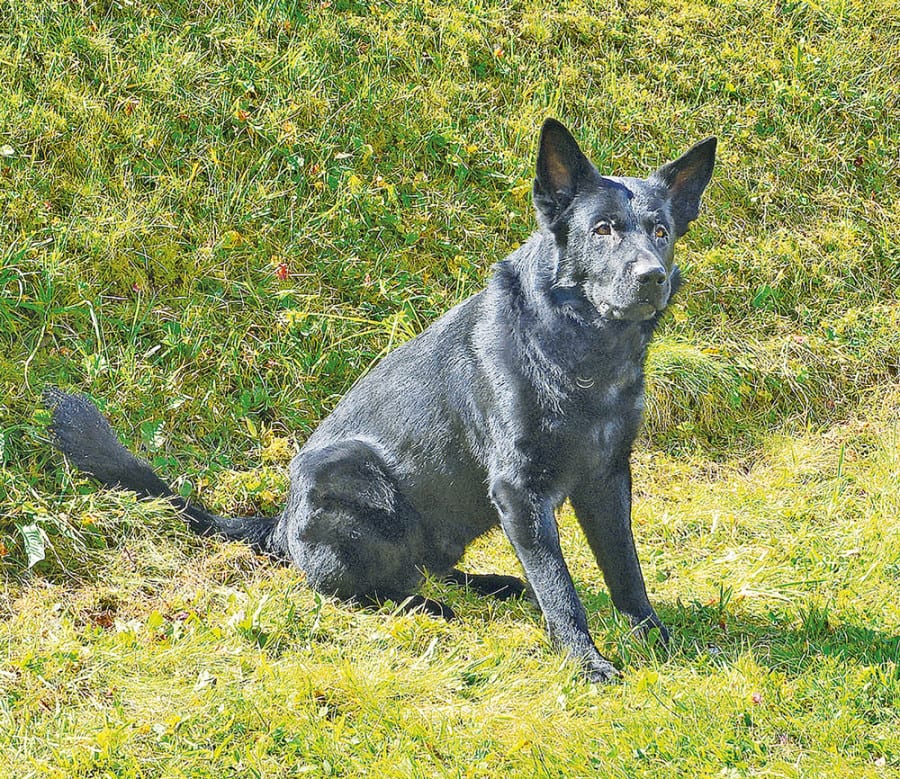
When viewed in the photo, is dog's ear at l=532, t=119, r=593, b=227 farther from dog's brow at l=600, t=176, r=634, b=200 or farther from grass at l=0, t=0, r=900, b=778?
grass at l=0, t=0, r=900, b=778

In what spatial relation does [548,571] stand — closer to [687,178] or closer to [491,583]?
[491,583]

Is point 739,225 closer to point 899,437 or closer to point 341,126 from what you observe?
point 899,437

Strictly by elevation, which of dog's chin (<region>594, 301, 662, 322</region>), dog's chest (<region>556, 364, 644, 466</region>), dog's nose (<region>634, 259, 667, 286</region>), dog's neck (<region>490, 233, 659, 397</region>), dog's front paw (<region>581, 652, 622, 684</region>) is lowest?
dog's front paw (<region>581, 652, 622, 684</region>)

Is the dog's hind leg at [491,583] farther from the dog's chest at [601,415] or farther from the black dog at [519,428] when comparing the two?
the dog's chest at [601,415]

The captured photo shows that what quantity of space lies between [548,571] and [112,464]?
1807mm

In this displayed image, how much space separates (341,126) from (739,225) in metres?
2.47

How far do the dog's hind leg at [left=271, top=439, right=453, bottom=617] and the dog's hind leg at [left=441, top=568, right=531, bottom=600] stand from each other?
0.82 ft

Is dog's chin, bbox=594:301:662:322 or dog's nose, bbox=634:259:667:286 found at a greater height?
dog's nose, bbox=634:259:667:286

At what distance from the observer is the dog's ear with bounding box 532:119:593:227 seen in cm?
346

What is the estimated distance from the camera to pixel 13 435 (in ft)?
14.4

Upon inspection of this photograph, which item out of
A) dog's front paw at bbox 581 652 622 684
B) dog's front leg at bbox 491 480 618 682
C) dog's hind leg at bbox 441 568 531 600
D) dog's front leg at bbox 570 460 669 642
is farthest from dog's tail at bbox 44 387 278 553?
dog's front paw at bbox 581 652 622 684

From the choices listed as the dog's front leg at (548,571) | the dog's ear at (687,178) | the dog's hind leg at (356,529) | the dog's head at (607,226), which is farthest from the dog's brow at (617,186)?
the dog's hind leg at (356,529)

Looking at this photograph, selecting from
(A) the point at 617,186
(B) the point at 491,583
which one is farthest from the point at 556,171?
(B) the point at 491,583

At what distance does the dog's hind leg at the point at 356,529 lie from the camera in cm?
387
